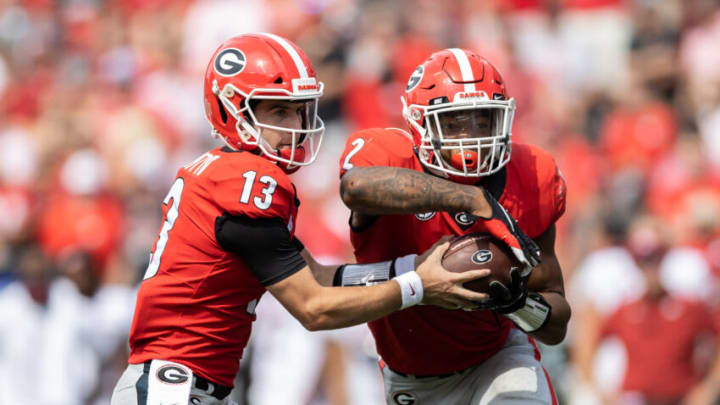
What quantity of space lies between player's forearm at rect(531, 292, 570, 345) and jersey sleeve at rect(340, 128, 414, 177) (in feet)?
2.69

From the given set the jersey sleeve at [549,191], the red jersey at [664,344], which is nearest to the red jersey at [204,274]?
the jersey sleeve at [549,191]

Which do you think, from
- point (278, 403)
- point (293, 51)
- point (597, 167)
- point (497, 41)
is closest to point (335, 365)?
point (278, 403)

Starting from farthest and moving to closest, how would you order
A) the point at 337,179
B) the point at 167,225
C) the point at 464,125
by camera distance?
the point at 337,179, the point at 464,125, the point at 167,225

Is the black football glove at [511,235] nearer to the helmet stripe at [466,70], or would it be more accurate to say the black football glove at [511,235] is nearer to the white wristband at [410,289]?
the white wristband at [410,289]

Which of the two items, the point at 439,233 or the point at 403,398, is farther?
the point at 403,398

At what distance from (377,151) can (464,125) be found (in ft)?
1.19

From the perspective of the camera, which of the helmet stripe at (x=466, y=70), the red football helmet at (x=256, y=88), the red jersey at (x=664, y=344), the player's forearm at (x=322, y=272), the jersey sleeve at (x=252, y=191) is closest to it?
the jersey sleeve at (x=252, y=191)

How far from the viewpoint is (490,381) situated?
4.57 meters

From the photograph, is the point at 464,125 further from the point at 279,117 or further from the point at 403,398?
the point at 403,398

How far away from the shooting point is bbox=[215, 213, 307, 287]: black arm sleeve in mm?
3838

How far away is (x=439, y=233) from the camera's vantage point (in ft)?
14.5

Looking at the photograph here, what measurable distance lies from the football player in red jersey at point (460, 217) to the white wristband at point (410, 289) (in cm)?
25

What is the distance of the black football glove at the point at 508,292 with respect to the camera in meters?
4.02

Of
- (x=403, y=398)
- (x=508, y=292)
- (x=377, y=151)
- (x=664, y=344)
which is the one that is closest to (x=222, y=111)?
(x=377, y=151)
